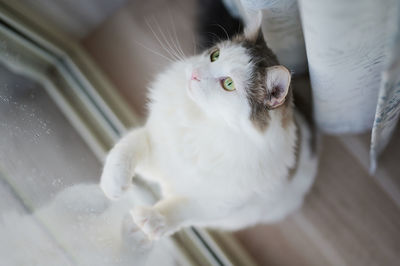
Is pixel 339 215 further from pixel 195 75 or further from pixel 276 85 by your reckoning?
pixel 195 75

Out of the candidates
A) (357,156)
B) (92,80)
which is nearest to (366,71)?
(357,156)

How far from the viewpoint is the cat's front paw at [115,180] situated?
1082mm

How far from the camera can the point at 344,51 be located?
36.1 inches

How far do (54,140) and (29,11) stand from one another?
25.4 inches

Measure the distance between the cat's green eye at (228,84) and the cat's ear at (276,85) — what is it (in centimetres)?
10

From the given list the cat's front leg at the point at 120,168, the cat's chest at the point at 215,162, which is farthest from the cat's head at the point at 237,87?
the cat's front leg at the point at 120,168

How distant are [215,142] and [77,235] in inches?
20.0

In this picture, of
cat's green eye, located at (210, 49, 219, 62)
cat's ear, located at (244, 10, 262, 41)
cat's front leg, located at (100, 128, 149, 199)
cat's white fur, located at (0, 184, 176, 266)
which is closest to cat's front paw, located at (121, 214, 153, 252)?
cat's white fur, located at (0, 184, 176, 266)

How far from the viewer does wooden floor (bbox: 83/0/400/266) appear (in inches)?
64.7

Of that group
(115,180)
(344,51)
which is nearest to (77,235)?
(115,180)

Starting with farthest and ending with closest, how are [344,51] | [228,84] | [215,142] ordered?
[215,142] → [228,84] → [344,51]

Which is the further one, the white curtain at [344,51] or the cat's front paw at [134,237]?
the cat's front paw at [134,237]

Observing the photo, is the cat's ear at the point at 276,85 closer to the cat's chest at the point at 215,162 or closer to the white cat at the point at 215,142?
the white cat at the point at 215,142

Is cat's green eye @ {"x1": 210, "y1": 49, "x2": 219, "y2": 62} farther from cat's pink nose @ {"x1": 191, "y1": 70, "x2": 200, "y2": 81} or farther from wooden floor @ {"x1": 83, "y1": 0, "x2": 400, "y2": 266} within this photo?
wooden floor @ {"x1": 83, "y1": 0, "x2": 400, "y2": 266}
